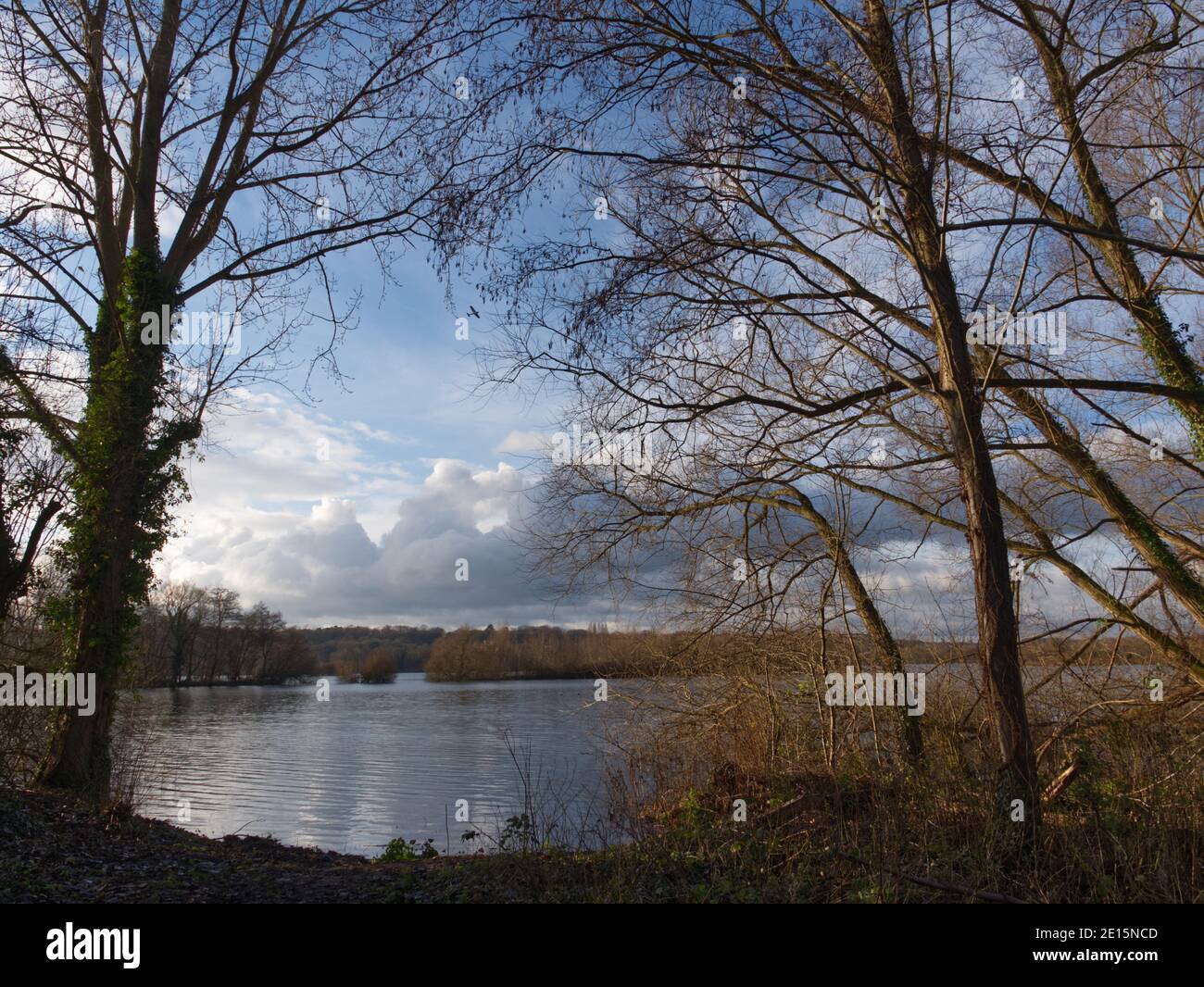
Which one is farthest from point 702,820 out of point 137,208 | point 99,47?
point 99,47

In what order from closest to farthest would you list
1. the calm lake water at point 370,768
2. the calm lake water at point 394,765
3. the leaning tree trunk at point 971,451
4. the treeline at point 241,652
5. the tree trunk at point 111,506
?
the leaning tree trunk at point 971,451
the tree trunk at point 111,506
the calm lake water at point 394,765
the calm lake water at point 370,768
the treeline at point 241,652

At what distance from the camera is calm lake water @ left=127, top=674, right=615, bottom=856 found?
12148 mm

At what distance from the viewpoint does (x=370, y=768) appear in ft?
Result: 64.5

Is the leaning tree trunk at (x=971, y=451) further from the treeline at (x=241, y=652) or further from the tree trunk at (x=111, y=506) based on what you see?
the treeline at (x=241, y=652)

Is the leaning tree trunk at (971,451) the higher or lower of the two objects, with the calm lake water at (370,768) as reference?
higher

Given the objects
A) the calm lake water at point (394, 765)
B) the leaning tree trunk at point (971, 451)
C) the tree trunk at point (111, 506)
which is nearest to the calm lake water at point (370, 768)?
Result: the calm lake water at point (394, 765)

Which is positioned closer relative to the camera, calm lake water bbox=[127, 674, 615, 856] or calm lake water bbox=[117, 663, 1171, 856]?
calm lake water bbox=[117, 663, 1171, 856]

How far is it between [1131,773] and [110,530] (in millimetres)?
11578

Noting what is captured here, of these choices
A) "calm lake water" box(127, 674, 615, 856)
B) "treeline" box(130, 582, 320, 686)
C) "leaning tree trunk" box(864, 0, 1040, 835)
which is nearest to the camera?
"leaning tree trunk" box(864, 0, 1040, 835)

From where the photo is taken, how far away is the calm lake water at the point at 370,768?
39.9 ft

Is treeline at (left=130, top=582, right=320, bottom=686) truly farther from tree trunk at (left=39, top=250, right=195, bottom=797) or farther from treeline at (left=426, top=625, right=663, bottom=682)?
tree trunk at (left=39, top=250, right=195, bottom=797)

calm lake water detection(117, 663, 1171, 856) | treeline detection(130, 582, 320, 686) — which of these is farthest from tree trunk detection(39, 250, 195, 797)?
treeline detection(130, 582, 320, 686)

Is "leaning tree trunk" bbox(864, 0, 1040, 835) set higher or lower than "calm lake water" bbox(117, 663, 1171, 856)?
higher

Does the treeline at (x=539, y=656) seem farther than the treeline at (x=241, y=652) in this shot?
No
